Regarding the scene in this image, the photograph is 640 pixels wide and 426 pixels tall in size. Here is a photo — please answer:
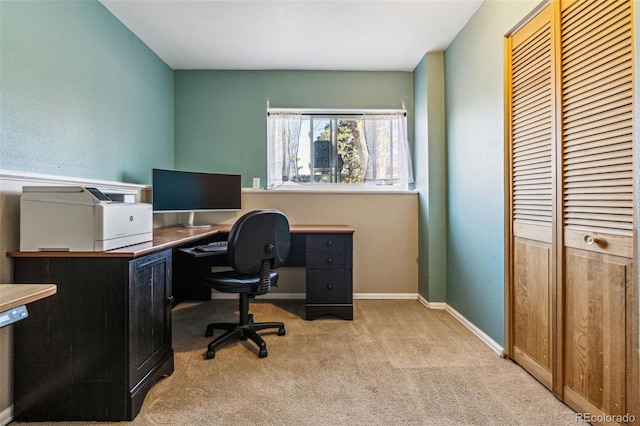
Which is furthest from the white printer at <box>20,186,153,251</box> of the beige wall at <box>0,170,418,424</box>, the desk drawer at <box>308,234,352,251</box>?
the beige wall at <box>0,170,418,424</box>

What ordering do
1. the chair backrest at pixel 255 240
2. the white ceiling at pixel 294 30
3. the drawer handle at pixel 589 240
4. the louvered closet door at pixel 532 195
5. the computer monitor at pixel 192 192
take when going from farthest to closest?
the computer monitor at pixel 192 192
the white ceiling at pixel 294 30
the chair backrest at pixel 255 240
the louvered closet door at pixel 532 195
the drawer handle at pixel 589 240

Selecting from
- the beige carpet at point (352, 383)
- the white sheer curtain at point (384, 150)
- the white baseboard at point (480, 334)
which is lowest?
the beige carpet at point (352, 383)

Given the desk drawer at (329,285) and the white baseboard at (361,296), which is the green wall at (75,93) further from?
the desk drawer at (329,285)

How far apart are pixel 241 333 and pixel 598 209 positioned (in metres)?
2.14

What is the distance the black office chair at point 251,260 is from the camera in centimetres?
191

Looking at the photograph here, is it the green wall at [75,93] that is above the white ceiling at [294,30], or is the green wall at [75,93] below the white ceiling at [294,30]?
below

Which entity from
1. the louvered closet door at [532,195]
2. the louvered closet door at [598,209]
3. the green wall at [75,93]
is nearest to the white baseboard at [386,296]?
the louvered closet door at [532,195]

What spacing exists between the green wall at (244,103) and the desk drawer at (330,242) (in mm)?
1095

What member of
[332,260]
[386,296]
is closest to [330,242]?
[332,260]

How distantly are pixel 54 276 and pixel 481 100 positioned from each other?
9.09 feet

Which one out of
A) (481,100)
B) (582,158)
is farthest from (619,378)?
(481,100)

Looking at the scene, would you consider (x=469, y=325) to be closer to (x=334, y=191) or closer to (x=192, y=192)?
(x=334, y=191)

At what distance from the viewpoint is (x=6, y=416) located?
4.56ft

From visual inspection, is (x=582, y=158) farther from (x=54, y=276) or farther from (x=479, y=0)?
(x=54, y=276)
